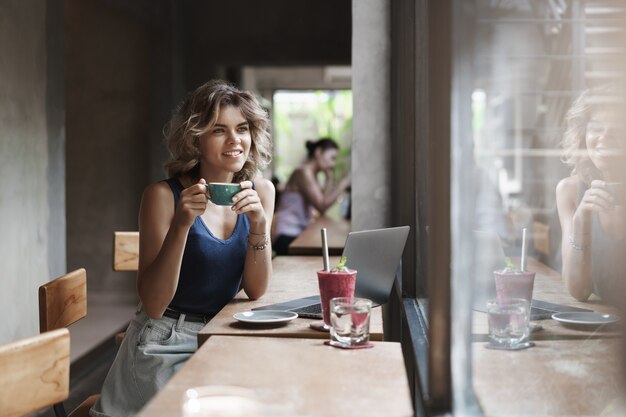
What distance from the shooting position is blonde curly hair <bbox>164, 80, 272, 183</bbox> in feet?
7.80

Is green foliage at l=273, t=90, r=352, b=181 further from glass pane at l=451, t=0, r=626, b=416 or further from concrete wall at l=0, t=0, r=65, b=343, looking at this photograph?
glass pane at l=451, t=0, r=626, b=416

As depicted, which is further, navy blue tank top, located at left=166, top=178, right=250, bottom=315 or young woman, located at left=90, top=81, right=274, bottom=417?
navy blue tank top, located at left=166, top=178, right=250, bottom=315

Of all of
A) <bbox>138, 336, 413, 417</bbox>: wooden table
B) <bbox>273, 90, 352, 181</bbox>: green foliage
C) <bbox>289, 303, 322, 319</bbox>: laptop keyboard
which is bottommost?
<bbox>289, 303, 322, 319</bbox>: laptop keyboard

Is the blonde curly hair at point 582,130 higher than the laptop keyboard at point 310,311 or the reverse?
higher

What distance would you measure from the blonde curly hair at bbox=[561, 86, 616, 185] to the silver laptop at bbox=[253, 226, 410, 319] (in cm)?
100

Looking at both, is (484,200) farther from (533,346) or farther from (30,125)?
(30,125)

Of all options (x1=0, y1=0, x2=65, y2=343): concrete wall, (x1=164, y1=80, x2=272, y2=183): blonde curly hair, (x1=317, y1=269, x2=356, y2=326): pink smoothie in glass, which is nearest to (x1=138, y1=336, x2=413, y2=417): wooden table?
(x1=317, y1=269, x2=356, y2=326): pink smoothie in glass

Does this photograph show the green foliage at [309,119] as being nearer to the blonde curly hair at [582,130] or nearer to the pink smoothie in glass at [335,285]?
the pink smoothie in glass at [335,285]

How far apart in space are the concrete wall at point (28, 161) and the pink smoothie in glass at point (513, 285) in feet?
10.0

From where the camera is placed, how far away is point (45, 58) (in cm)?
437

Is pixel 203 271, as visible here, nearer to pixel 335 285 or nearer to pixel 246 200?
pixel 246 200

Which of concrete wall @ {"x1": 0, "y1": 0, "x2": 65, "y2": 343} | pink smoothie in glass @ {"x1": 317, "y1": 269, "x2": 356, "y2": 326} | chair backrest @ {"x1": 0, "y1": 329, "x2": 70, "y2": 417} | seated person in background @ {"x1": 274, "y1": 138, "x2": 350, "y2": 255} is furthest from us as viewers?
seated person in background @ {"x1": 274, "y1": 138, "x2": 350, "y2": 255}

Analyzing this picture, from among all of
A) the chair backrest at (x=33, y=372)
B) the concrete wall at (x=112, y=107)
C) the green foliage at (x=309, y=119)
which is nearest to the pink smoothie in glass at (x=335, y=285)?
the chair backrest at (x=33, y=372)

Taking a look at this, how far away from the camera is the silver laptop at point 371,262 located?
206cm
